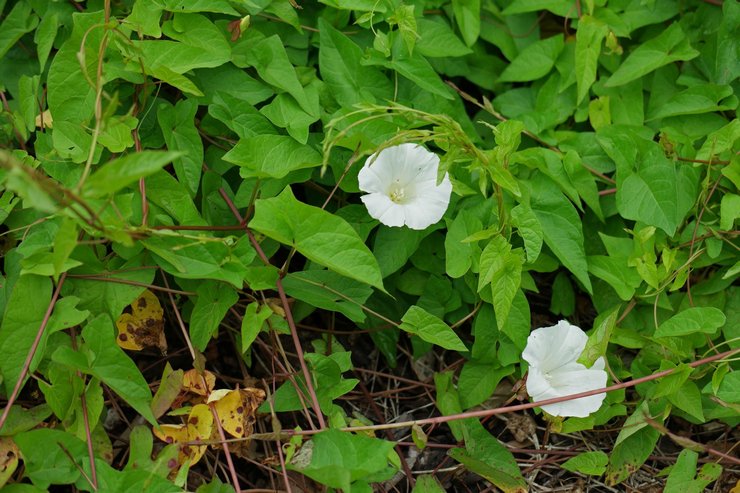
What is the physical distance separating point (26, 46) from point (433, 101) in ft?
3.71

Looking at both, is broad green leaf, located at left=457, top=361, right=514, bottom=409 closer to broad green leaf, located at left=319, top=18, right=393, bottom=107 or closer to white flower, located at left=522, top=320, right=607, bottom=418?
white flower, located at left=522, top=320, right=607, bottom=418

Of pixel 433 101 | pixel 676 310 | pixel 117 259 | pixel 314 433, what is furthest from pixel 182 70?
pixel 676 310

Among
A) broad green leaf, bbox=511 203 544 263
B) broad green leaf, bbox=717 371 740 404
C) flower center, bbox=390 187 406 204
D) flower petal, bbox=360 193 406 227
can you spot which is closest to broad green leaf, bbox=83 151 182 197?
flower petal, bbox=360 193 406 227

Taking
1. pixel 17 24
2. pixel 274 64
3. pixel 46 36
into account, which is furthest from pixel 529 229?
pixel 17 24

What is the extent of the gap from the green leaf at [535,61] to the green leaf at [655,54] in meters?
0.18

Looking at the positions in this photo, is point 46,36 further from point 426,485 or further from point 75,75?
point 426,485

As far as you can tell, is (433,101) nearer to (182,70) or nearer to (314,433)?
(182,70)

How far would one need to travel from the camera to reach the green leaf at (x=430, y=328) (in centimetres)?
173

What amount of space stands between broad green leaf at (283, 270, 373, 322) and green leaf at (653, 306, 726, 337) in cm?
68

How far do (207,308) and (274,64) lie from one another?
2.05 feet

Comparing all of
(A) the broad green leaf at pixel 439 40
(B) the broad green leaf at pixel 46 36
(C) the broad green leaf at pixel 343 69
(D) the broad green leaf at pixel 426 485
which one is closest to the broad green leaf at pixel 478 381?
(D) the broad green leaf at pixel 426 485

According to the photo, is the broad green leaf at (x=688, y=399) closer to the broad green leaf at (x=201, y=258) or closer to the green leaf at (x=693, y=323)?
the green leaf at (x=693, y=323)

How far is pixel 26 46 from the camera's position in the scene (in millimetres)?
2162

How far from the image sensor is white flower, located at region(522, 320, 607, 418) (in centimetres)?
171
